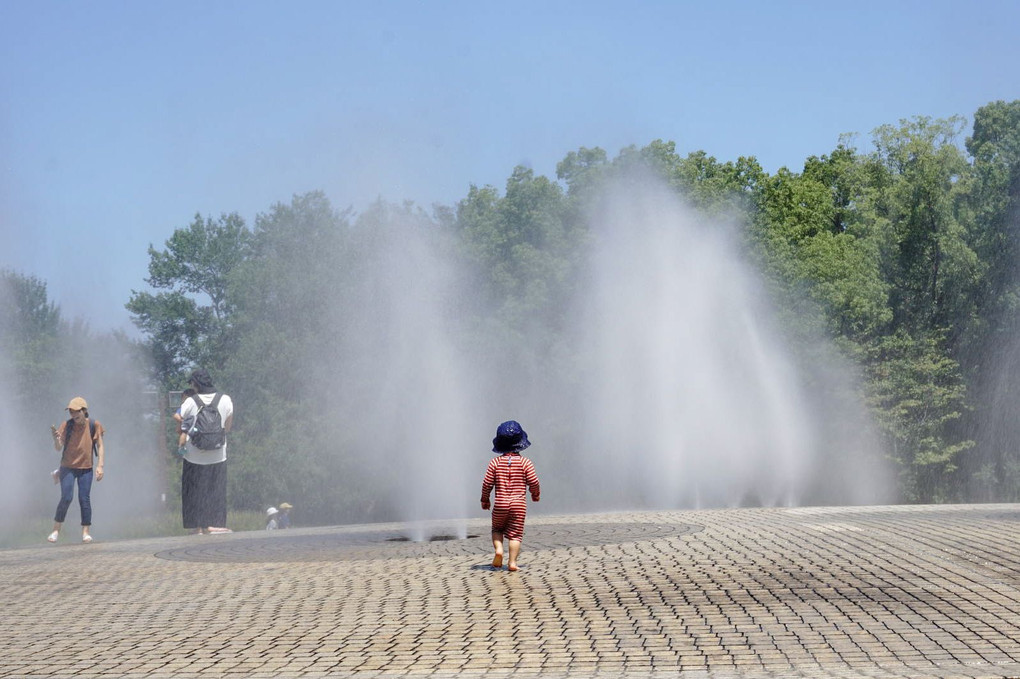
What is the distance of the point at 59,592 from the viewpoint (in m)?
11.0

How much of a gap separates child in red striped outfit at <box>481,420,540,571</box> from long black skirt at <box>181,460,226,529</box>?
6707 millimetres

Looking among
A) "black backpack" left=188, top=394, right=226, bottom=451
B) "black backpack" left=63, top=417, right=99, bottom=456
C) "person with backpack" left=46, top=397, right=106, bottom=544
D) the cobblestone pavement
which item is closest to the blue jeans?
"person with backpack" left=46, top=397, right=106, bottom=544

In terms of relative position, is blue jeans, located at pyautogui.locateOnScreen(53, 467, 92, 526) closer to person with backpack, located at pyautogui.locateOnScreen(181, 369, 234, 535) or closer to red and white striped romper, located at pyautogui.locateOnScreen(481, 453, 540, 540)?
person with backpack, located at pyautogui.locateOnScreen(181, 369, 234, 535)

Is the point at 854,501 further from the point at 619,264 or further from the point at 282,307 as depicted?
the point at 282,307

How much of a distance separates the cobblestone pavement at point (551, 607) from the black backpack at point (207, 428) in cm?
250

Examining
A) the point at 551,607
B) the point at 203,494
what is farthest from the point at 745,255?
the point at 551,607

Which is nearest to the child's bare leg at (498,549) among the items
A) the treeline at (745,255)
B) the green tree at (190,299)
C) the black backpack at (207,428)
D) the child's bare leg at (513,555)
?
the child's bare leg at (513,555)

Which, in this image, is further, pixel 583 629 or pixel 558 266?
pixel 558 266

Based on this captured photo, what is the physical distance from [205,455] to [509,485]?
6.83 m

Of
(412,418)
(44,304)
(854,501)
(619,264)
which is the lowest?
(854,501)

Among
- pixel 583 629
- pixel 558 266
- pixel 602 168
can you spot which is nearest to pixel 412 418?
pixel 558 266

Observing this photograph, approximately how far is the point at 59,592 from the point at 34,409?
68.3 m

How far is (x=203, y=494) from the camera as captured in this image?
57.0 feet

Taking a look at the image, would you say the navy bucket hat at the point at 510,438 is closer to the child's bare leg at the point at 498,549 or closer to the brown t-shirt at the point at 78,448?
the child's bare leg at the point at 498,549
